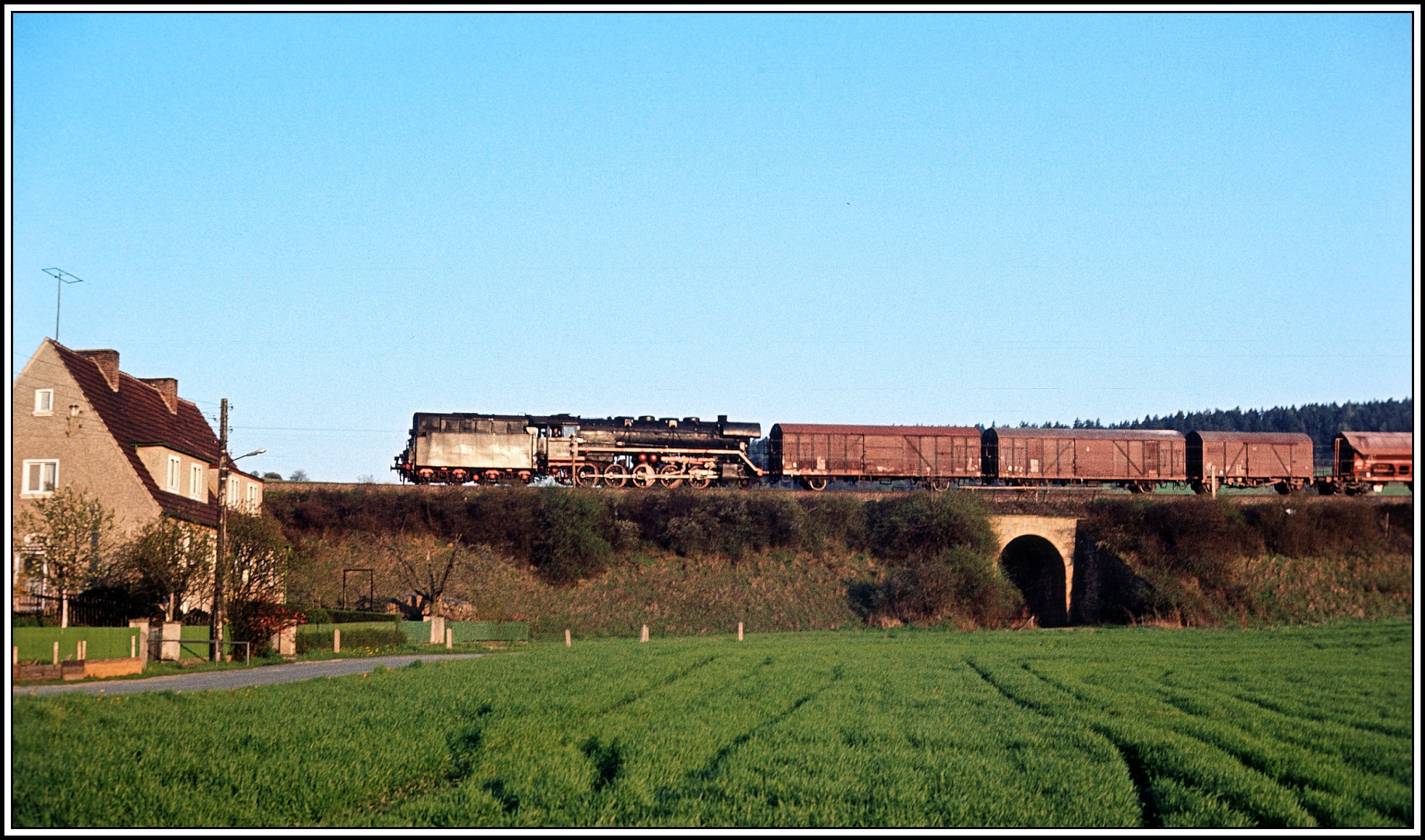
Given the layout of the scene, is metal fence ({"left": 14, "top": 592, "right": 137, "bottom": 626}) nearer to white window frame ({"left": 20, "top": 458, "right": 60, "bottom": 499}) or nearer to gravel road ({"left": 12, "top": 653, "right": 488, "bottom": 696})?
gravel road ({"left": 12, "top": 653, "right": 488, "bottom": 696})

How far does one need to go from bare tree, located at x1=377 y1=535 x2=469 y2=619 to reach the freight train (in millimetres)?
3685

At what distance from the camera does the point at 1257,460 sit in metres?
59.0

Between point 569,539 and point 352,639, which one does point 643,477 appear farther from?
point 352,639

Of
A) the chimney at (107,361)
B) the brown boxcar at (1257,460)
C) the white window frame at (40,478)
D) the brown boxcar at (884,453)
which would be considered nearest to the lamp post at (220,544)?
→ the chimney at (107,361)

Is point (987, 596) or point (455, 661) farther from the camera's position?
point (987, 596)

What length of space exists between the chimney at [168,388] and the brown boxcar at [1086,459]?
4324 cm

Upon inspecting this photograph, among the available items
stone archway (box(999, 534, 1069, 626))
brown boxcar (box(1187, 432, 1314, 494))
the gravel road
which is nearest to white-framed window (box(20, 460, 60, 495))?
the gravel road

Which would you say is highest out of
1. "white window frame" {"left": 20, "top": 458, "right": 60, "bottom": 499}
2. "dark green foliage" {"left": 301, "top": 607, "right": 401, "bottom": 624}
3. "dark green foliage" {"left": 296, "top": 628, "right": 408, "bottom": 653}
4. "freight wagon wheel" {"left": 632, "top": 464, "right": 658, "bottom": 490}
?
"freight wagon wheel" {"left": 632, "top": 464, "right": 658, "bottom": 490}

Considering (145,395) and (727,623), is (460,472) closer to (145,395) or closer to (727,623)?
(727,623)

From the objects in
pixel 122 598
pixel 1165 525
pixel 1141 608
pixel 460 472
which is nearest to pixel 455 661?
pixel 122 598

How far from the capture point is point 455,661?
3025 cm

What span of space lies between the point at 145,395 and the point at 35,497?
9363 millimetres

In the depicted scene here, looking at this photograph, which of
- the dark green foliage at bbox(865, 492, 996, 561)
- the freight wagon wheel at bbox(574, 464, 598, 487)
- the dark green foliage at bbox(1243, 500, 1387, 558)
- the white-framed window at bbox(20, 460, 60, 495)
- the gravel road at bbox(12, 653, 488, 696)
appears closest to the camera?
the gravel road at bbox(12, 653, 488, 696)

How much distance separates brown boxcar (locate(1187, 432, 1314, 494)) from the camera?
193 feet
